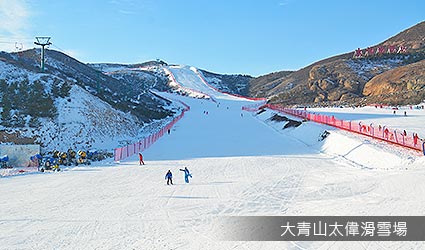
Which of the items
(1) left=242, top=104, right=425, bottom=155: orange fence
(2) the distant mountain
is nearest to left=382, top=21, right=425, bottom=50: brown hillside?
(2) the distant mountain

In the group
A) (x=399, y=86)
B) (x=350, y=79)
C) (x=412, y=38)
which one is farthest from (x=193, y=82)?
(x=399, y=86)

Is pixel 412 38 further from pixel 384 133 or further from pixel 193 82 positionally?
pixel 384 133

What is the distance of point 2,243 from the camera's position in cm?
990

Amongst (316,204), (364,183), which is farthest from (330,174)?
(316,204)

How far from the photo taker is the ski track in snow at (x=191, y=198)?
9.98 meters

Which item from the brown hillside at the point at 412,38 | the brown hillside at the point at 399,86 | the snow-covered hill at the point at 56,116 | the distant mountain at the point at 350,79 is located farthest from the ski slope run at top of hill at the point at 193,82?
the snow-covered hill at the point at 56,116

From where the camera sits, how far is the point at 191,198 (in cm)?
1435

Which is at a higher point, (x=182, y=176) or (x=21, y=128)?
(x=21, y=128)

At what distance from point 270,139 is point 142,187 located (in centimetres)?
1814

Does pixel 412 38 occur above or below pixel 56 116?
above

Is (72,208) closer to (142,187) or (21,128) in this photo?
(142,187)

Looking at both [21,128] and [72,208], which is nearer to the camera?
[72,208]

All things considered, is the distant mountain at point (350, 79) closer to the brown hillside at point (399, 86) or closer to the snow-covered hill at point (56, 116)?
the brown hillside at point (399, 86)

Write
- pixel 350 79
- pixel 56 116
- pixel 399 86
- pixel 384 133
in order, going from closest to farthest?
pixel 384 133 < pixel 56 116 < pixel 399 86 < pixel 350 79
